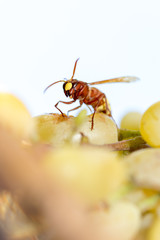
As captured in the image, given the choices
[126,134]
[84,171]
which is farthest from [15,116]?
[126,134]

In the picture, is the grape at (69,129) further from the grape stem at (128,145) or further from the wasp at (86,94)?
the wasp at (86,94)

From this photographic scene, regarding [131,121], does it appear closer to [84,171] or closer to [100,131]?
[100,131]

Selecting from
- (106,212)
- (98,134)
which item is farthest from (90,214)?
(98,134)

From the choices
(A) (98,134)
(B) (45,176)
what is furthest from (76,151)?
(A) (98,134)

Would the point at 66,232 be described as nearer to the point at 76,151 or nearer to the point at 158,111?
the point at 76,151

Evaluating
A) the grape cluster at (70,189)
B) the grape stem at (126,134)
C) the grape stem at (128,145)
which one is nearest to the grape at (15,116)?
the grape cluster at (70,189)

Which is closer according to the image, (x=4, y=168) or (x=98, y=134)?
(x=4, y=168)
